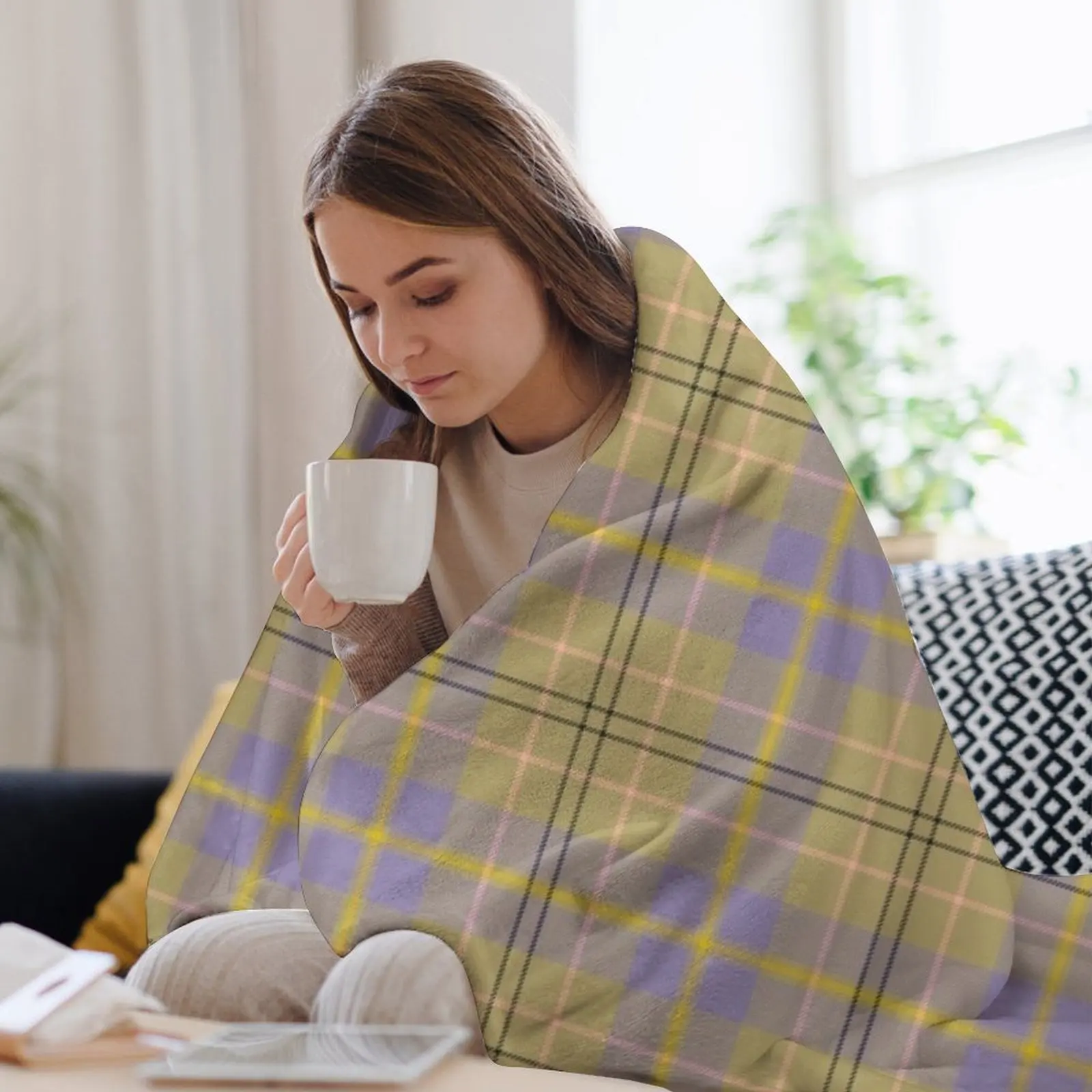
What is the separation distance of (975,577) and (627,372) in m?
0.47

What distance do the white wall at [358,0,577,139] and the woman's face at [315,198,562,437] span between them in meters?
1.31

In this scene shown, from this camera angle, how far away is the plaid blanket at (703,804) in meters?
0.94

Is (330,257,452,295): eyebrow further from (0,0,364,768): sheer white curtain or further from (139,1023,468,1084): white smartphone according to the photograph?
(0,0,364,768): sheer white curtain

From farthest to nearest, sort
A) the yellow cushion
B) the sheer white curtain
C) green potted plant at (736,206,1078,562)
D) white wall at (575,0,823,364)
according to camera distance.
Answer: the sheer white curtain → white wall at (575,0,823,364) → green potted plant at (736,206,1078,562) → the yellow cushion

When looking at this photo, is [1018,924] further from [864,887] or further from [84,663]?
[84,663]

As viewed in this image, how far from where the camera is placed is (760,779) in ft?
3.24

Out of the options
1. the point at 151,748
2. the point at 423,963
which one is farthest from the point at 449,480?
the point at 151,748

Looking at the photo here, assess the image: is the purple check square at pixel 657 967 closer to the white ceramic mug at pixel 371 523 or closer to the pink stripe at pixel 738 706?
the pink stripe at pixel 738 706

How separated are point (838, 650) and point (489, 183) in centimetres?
42

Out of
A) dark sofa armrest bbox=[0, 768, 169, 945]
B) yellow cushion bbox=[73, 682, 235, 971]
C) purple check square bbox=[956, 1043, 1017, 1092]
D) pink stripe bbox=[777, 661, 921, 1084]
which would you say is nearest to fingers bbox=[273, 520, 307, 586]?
pink stripe bbox=[777, 661, 921, 1084]

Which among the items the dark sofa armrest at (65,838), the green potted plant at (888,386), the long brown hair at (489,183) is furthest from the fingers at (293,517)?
the green potted plant at (888,386)

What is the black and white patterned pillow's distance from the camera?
3.92ft

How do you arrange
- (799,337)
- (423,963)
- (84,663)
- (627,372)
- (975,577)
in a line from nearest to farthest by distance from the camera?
1. (423,963)
2. (627,372)
3. (975,577)
4. (799,337)
5. (84,663)

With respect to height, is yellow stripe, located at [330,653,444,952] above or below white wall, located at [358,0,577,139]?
below
